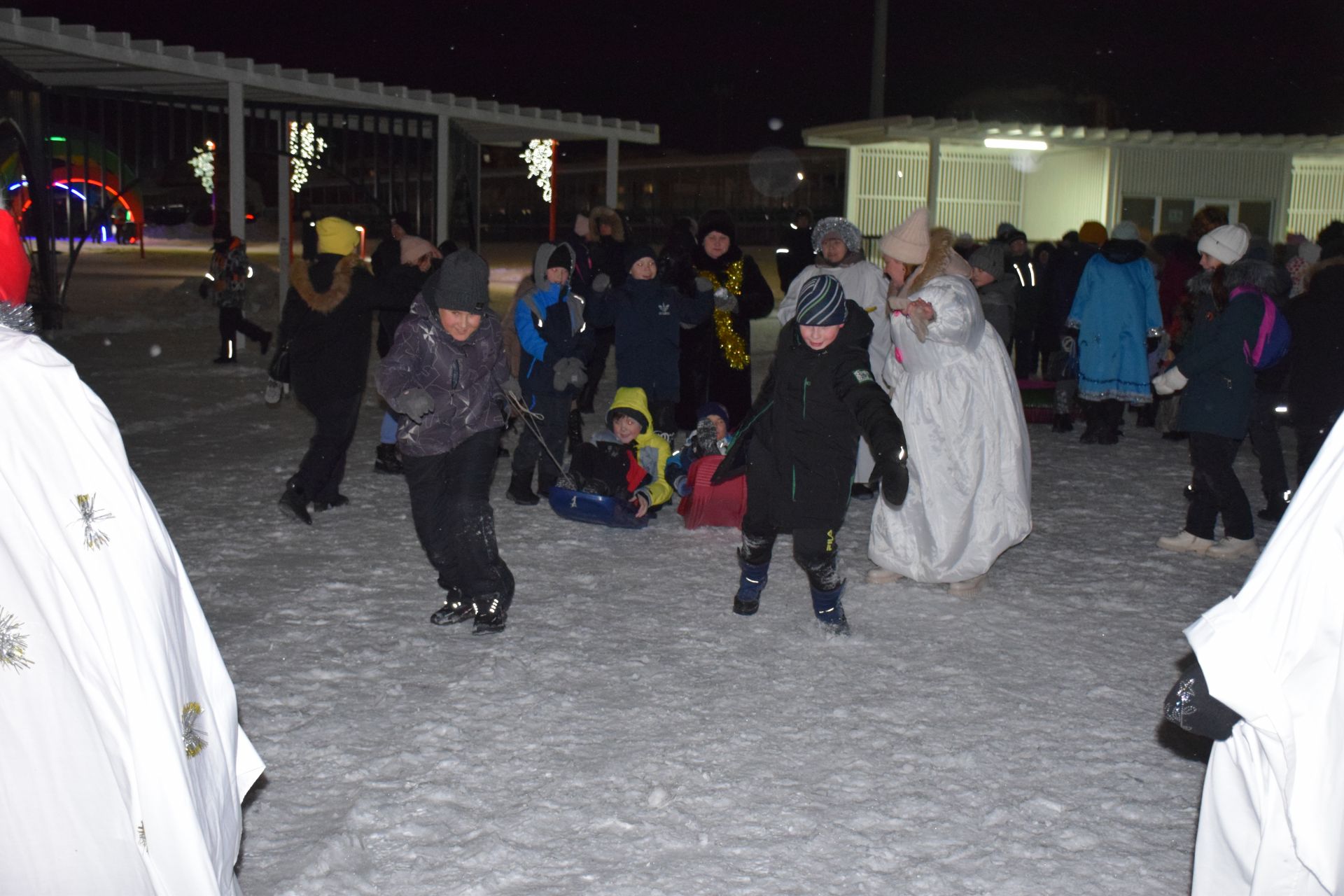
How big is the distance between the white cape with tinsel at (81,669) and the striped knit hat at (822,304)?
3123 millimetres

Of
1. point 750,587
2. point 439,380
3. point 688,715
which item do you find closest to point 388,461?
point 439,380

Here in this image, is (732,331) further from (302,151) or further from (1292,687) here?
(302,151)

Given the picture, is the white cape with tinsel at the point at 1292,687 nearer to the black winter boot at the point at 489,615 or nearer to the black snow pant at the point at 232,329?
the black winter boot at the point at 489,615

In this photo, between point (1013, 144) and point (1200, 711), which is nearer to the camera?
point (1200, 711)

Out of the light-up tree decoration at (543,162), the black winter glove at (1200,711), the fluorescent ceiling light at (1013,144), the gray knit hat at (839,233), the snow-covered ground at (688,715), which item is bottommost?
the snow-covered ground at (688,715)

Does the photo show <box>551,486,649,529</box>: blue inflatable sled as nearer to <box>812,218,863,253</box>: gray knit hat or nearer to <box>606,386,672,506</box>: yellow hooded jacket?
<box>606,386,672,506</box>: yellow hooded jacket

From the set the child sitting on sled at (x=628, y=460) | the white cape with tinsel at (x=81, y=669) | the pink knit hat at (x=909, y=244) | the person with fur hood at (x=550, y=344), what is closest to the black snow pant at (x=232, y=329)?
the person with fur hood at (x=550, y=344)

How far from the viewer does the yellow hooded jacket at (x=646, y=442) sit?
7176 millimetres

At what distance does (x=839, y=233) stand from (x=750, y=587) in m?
2.97

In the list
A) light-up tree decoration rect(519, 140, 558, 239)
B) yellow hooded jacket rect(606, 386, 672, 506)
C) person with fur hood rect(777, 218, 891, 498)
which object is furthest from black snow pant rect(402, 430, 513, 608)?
light-up tree decoration rect(519, 140, 558, 239)

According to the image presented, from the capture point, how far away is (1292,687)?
6.32 feet

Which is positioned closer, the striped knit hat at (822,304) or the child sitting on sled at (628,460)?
the striped knit hat at (822,304)

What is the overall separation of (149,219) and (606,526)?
145 feet

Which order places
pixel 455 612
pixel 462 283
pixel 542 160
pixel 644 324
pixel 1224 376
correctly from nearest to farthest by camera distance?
A: pixel 462 283
pixel 455 612
pixel 1224 376
pixel 644 324
pixel 542 160
